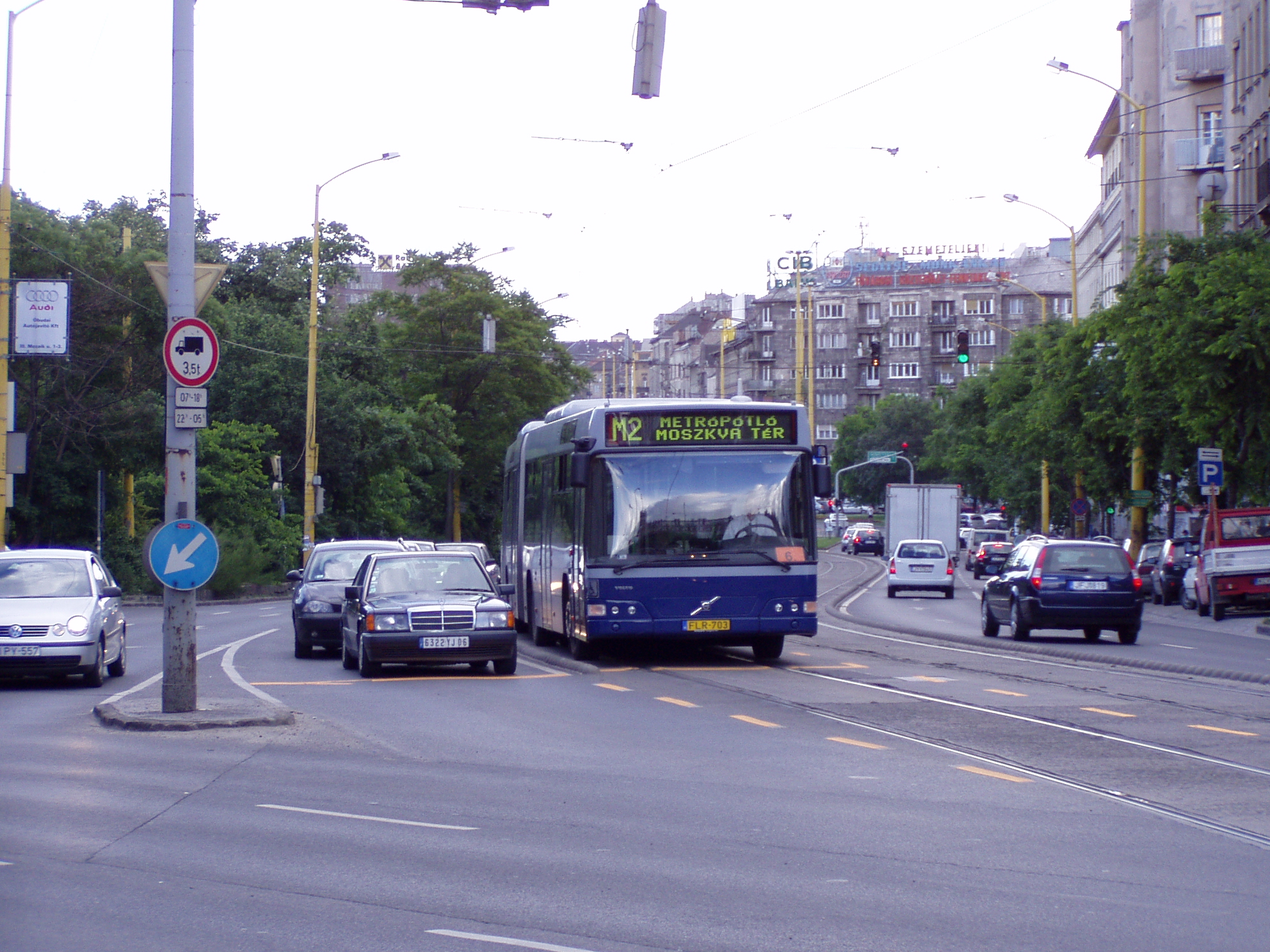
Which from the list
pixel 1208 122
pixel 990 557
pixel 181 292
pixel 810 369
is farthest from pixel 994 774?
pixel 1208 122

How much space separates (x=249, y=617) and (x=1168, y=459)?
2228cm

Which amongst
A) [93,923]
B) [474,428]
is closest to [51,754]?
[93,923]

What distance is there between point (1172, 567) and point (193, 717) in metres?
32.7

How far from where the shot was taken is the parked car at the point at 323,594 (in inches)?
828

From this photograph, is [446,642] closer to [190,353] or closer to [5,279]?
[190,353]

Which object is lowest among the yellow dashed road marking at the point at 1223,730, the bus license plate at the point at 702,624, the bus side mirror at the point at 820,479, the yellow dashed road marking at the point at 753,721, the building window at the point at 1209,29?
the yellow dashed road marking at the point at 753,721

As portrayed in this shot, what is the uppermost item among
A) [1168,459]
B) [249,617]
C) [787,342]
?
[787,342]

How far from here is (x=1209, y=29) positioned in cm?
6384

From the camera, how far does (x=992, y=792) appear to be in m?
9.48

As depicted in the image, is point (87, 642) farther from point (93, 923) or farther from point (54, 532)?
point (54, 532)

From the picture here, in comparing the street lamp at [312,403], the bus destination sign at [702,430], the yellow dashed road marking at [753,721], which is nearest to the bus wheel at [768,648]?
the bus destination sign at [702,430]

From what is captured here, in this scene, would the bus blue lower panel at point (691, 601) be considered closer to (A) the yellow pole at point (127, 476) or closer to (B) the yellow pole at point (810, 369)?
(B) the yellow pole at point (810, 369)

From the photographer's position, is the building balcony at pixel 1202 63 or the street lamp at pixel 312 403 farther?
the building balcony at pixel 1202 63

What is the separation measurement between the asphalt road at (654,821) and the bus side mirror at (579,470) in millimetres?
2827
